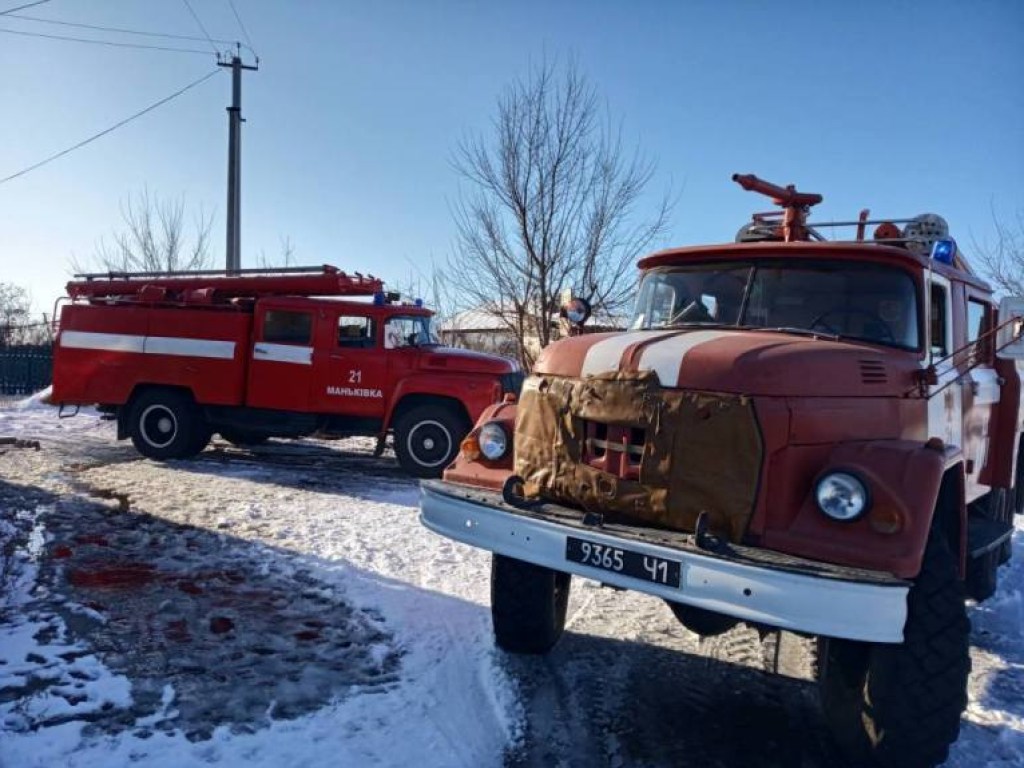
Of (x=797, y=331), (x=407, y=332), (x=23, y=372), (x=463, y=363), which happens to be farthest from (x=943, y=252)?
(x=23, y=372)

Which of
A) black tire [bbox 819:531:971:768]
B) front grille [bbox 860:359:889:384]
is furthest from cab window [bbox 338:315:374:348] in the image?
black tire [bbox 819:531:971:768]

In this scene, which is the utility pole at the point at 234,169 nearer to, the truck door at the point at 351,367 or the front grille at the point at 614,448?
the truck door at the point at 351,367

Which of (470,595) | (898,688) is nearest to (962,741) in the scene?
A: (898,688)

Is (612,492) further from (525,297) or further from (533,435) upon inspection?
(525,297)

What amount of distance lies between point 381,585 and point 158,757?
2.41 metres

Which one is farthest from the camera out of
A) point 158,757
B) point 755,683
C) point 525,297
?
point 525,297

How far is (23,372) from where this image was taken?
21.1 m

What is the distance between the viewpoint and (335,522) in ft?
23.7

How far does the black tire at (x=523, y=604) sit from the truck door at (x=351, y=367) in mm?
6352

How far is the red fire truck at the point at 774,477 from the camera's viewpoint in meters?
2.97

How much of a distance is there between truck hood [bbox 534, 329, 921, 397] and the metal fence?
71.1 ft

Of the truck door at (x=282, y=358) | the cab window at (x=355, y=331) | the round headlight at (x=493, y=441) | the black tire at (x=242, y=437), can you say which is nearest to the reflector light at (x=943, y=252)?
the round headlight at (x=493, y=441)

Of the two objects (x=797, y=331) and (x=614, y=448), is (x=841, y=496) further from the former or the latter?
(x=797, y=331)

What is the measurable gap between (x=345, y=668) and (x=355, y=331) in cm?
694
